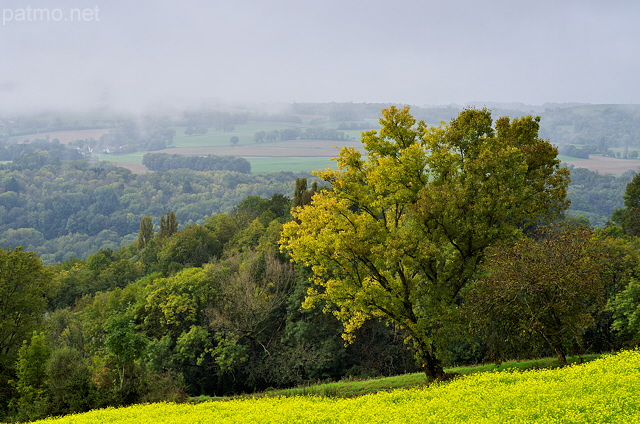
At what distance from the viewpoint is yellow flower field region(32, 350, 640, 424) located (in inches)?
683

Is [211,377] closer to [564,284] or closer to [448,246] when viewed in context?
[448,246]

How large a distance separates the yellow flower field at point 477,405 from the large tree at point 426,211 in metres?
5.65

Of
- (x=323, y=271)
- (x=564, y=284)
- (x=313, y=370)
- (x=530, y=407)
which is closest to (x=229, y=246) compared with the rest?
(x=313, y=370)

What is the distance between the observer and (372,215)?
33.4 m

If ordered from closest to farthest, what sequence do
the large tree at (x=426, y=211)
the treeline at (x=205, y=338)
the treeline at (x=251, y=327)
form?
1. the treeline at (x=251, y=327)
2. the large tree at (x=426, y=211)
3. the treeline at (x=205, y=338)

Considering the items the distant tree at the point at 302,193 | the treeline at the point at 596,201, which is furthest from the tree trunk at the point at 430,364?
the treeline at the point at 596,201

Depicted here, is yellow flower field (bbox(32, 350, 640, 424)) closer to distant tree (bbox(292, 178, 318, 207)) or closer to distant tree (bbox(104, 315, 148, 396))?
distant tree (bbox(104, 315, 148, 396))

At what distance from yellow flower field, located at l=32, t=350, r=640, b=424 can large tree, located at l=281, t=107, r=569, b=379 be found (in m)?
5.65

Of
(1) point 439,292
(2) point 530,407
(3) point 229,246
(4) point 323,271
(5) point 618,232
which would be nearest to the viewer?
(2) point 530,407

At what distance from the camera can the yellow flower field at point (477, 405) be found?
1736cm

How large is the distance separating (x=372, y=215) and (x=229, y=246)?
4569 centimetres

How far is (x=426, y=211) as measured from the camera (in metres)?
28.2

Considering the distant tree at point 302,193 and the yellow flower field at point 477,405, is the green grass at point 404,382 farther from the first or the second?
the distant tree at point 302,193

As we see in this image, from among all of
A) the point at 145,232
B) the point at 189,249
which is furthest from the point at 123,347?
the point at 145,232
